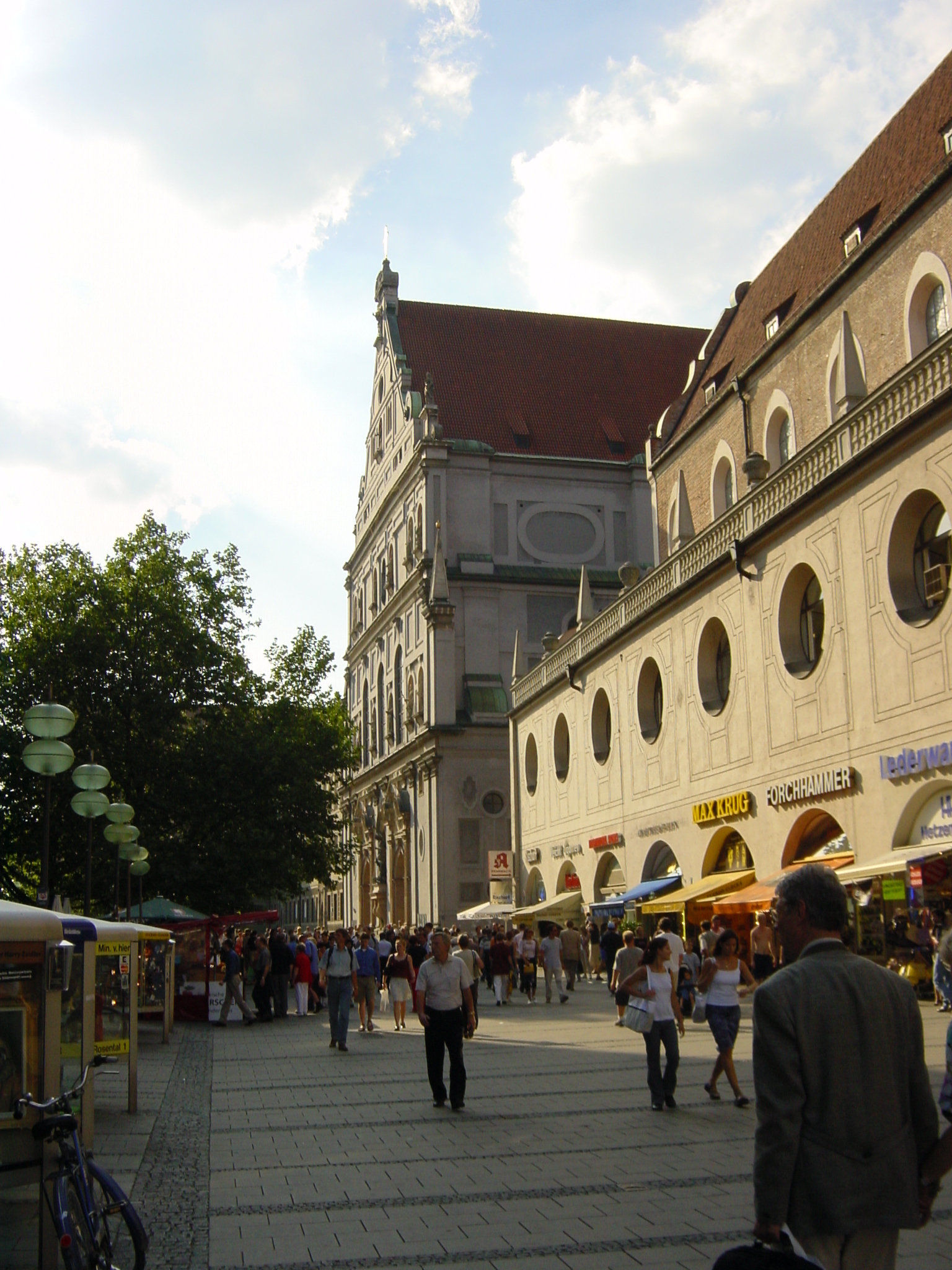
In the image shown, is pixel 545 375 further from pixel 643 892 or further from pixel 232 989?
pixel 232 989

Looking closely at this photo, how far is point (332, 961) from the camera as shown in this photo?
2144 cm

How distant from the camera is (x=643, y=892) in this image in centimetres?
3170

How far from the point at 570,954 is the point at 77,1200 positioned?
91.9 ft

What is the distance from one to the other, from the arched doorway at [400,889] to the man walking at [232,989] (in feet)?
132

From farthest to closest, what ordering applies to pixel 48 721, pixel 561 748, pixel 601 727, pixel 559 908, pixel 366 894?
1. pixel 366 894
2. pixel 561 748
3. pixel 559 908
4. pixel 601 727
5. pixel 48 721

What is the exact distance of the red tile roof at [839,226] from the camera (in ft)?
90.9

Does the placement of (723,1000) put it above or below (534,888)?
below

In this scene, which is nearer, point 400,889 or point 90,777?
point 90,777

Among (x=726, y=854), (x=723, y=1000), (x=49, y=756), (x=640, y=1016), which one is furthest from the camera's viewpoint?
(x=726, y=854)

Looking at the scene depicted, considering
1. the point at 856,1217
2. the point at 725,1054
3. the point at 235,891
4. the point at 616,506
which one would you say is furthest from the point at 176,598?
the point at 856,1217

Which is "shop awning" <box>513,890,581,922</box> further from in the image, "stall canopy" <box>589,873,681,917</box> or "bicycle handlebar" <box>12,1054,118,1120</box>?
"bicycle handlebar" <box>12,1054,118,1120</box>

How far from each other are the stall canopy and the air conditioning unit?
12.2 metres

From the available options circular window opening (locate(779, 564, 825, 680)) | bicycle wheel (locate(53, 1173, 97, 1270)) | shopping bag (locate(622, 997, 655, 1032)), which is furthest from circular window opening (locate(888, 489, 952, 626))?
bicycle wheel (locate(53, 1173, 97, 1270))

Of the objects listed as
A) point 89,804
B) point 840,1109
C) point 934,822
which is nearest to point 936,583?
point 934,822
